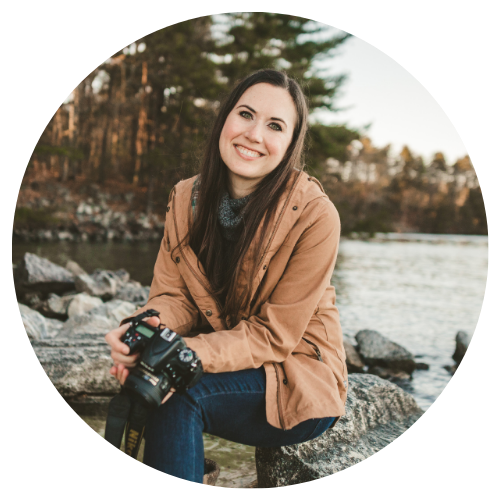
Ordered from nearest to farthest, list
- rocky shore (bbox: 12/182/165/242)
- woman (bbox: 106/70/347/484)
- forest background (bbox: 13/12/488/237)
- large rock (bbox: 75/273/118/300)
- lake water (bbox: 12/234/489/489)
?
woman (bbox: 106/70/347/484) < lake water (bbox: 12/234/489/489) < large rock (bbox: 75/273/118/300) < forest background (bbox: 13/12/488/237) < rocky shore (bbox: 12/182/165/242)

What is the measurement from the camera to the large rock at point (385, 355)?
452 centimetres

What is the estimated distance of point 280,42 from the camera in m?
14.3

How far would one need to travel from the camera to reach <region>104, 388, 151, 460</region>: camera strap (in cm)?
161

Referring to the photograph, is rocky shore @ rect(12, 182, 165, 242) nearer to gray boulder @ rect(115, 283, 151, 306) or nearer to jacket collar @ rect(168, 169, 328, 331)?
gray boulder @ rect(115, 283, 151, 306)

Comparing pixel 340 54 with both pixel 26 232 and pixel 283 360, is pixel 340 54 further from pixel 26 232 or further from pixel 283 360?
pixel 283 360

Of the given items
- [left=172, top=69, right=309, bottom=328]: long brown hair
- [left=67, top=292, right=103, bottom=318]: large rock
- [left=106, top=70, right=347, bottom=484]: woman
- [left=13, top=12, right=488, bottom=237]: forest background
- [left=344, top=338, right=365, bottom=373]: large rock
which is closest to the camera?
[left=106, top=70, right=347, bottom=484]: woman

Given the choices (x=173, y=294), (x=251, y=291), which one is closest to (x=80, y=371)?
(x=173, y=294)

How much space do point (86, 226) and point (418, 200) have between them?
29.1m

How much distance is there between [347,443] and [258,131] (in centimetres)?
153

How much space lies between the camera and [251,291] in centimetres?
186

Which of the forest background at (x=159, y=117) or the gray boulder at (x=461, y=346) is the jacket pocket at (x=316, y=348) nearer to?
the gray boulder at (x=461, y=346)

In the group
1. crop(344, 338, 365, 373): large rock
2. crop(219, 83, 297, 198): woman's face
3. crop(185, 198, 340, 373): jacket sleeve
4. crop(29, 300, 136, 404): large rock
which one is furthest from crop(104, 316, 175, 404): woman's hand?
crop(344, 338, 365, 373): large rock

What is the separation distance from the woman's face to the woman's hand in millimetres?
774

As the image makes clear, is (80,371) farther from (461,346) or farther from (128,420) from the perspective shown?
(461,346)
